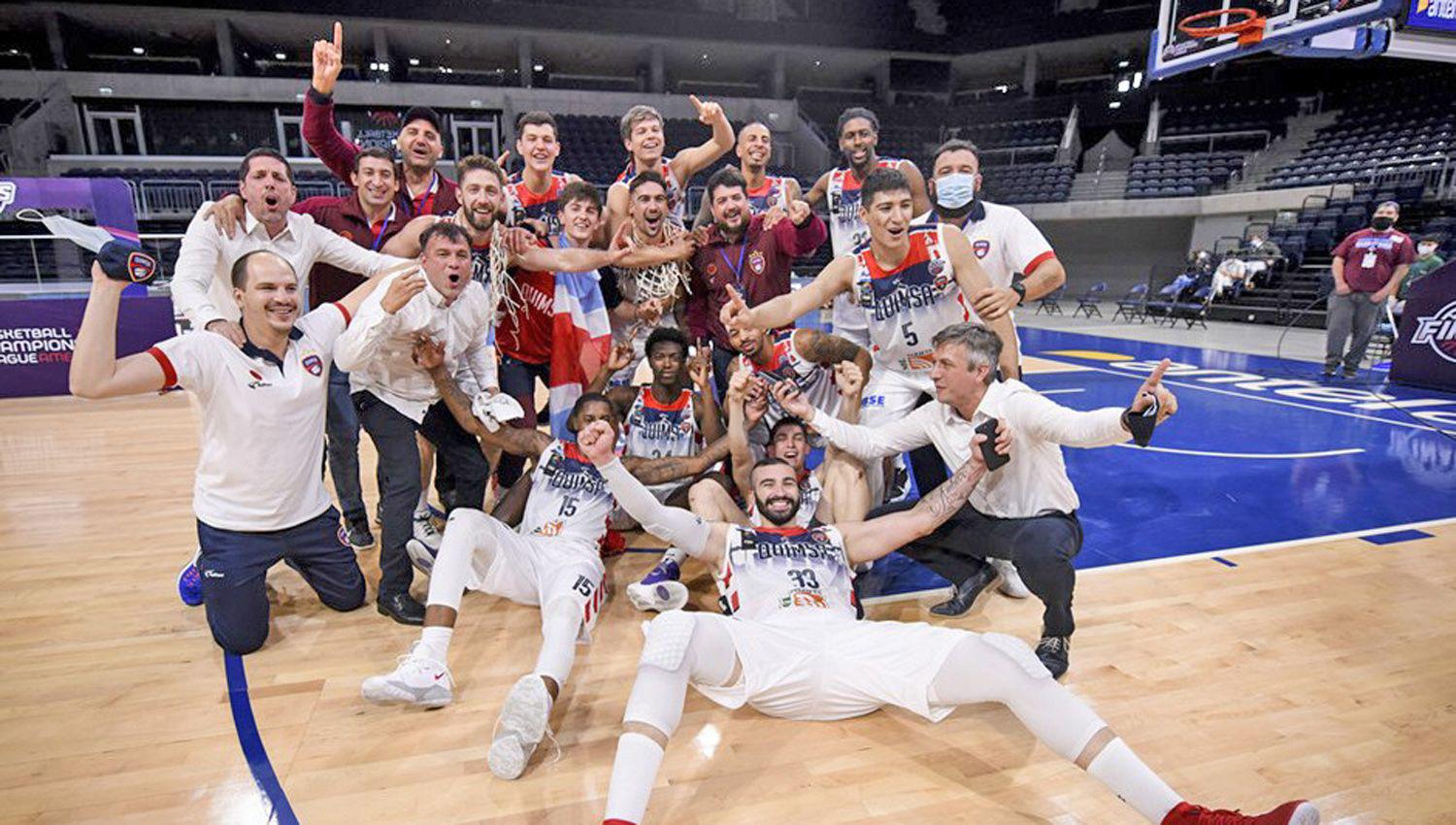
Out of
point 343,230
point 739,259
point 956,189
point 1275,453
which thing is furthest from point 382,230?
point 1275,453

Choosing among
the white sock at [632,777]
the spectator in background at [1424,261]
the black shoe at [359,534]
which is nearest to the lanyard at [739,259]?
the black shoe at [359,534]

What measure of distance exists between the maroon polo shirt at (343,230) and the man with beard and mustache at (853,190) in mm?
2630

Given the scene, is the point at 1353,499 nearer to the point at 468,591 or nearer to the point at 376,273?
the point at 468,591

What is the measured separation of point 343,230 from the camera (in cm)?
421

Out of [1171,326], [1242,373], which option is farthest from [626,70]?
[1242,373]

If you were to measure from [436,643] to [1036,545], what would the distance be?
7.76 feet

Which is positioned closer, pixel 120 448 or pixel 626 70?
pixel 120 448

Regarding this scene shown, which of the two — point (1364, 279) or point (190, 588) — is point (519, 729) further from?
point (1364, 279)

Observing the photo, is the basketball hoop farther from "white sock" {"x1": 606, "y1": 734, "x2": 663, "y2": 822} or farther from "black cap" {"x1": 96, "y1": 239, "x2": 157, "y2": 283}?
"black cap" {"x1": 96, "y1": 239, "x2": 157, "y2": 283}

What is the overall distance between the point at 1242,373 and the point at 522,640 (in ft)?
33.2

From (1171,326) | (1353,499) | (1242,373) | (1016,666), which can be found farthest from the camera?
(1171,326)

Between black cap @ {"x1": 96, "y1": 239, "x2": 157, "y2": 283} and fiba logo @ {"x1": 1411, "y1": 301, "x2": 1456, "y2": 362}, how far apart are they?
11194 millimetres

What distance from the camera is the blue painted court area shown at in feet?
15.0

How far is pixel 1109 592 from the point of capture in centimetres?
379
